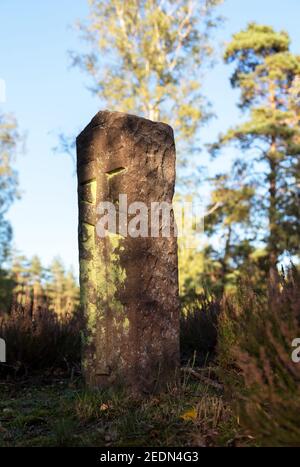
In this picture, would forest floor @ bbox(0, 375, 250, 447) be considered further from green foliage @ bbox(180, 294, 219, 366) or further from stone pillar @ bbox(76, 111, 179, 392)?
green foliage @ bbox(180, 294, 219, 366)

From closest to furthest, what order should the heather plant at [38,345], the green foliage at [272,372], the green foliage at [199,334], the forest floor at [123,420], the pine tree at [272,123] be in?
the green foliage at [272,372], the forest floor at [123,420], the heather plant at [38,345], the green foliage at [199,334], the pine tree at [272,123]

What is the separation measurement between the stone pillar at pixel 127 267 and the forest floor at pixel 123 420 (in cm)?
22

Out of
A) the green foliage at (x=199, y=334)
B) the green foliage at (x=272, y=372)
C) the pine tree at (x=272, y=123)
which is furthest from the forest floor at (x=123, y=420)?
the pine tree at (x=272, y=123)

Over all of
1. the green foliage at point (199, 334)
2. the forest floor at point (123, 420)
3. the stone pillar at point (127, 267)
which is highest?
the stone pillar at point (127, 267)

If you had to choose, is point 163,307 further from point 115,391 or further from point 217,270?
point 217,270

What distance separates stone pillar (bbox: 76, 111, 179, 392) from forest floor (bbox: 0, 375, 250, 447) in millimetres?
220

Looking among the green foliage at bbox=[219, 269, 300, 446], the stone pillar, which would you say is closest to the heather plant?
the stone pillar

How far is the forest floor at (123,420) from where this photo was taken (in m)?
3.09

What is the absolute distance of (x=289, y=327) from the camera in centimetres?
311

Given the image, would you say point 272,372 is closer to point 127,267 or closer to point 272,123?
point 127,267

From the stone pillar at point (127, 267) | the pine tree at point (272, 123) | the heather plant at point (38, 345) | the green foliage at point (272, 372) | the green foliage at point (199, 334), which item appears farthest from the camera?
the pine tree at point (272, 123)

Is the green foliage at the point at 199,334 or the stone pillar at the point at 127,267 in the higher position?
the stone pillar at the point at 127,267

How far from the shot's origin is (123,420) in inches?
132

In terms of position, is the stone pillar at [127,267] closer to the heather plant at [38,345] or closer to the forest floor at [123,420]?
the forest floor at [123,420]
